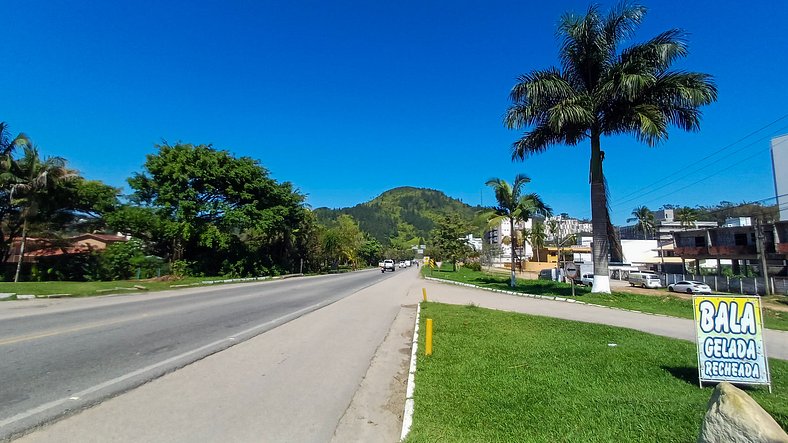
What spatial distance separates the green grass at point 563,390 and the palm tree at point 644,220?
4408 inches

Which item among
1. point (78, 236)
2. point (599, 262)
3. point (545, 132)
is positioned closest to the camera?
→ point (599, 262)

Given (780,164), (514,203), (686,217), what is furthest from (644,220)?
(514,203)

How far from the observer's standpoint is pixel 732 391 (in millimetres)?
3467

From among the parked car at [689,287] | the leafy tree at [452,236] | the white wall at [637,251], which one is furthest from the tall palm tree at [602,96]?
the white wall at [637,251]

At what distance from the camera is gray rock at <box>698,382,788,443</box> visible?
3.13m

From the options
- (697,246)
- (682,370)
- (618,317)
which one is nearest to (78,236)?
(618,317)

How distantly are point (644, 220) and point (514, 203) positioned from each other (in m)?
96.5

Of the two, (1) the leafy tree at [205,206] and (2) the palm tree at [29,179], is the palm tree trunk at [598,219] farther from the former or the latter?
(2) the palm tree at [29,179]

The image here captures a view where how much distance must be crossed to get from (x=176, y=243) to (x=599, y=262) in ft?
107

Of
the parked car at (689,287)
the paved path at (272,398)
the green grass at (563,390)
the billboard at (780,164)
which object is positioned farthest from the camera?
the billboard at (780,164)

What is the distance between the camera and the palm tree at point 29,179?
88.2ft

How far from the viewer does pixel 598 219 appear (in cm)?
1997

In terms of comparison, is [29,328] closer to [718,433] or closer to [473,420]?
[473,420]

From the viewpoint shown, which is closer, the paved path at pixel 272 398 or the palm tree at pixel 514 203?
the paved path at pixel 272 398
